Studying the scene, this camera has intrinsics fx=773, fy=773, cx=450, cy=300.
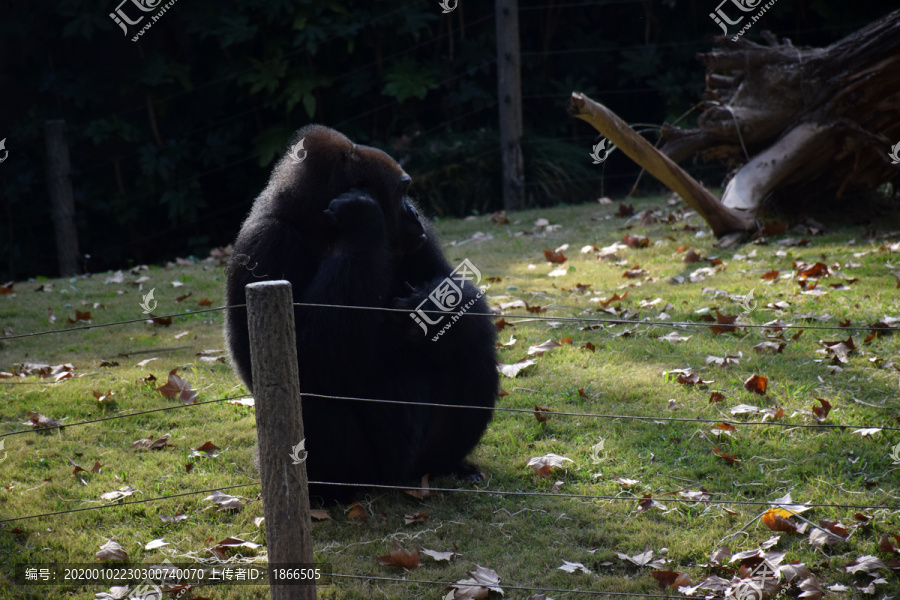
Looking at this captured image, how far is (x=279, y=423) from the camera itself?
8.38 feet

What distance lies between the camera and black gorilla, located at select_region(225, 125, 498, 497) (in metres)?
3.39

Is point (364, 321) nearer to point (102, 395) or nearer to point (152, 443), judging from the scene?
point (152, 443)

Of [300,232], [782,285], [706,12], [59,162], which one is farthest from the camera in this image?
[706,12]

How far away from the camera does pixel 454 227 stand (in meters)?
9.59

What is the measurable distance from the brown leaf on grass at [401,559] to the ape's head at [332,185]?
56.8 inches

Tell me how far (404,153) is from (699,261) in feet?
17.7

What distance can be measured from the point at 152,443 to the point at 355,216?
1879 mm

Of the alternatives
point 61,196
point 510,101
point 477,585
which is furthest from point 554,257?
point 61,196

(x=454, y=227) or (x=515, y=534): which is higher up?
(x=454, y=227)

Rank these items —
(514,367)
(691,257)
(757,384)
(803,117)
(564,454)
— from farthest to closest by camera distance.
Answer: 1. (803,117)
2. (691,257)
3. (514,367)
4. (757,384)
5. (564,454)

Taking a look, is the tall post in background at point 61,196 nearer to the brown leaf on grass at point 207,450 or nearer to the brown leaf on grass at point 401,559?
the brown leaf on grass at point 207,450

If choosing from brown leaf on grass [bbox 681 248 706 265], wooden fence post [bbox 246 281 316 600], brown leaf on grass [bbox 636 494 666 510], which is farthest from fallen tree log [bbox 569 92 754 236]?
wooden fence post [bbox 246 281 316 600]

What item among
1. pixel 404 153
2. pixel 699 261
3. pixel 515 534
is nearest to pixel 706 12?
pixel 404 153

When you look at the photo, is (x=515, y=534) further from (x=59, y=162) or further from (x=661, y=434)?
(x=59, y=162)
